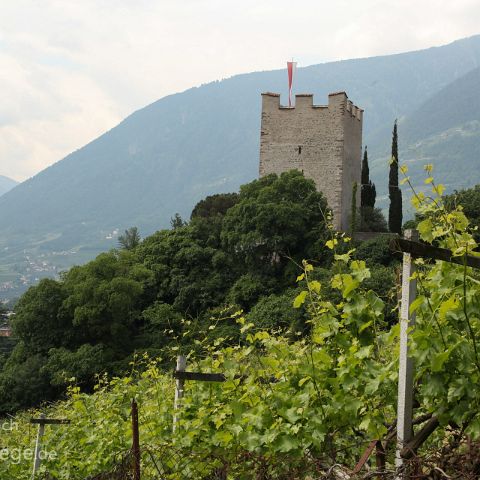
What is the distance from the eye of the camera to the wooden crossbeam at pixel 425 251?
130 inches

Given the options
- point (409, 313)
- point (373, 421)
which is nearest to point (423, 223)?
point (409, 313)

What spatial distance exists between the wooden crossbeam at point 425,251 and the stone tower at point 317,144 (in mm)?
32457

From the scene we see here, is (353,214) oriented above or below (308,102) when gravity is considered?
below

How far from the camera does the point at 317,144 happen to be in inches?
1451

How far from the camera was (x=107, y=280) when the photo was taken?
36.5 m

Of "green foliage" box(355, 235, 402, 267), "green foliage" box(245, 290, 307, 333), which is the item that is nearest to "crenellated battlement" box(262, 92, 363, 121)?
"green foliage" box(355, 235, 402, 267)

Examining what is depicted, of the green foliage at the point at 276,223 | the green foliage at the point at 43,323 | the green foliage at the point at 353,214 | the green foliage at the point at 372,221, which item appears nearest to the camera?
the green foliage at the point at 276,223

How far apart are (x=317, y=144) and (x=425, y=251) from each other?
33.9 m

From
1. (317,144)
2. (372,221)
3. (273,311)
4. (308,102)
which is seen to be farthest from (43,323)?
(372,221)

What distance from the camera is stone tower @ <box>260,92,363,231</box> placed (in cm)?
3641

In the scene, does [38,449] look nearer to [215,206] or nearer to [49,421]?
[49,421]

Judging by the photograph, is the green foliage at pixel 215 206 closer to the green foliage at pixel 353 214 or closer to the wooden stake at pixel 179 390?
the green foliage at pixel 353 214

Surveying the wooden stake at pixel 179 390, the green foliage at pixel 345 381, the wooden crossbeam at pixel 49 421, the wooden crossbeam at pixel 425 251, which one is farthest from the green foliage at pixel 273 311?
the wooden crossbeam at pixel 425 251

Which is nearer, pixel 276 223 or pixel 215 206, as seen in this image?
pixel 276 223
